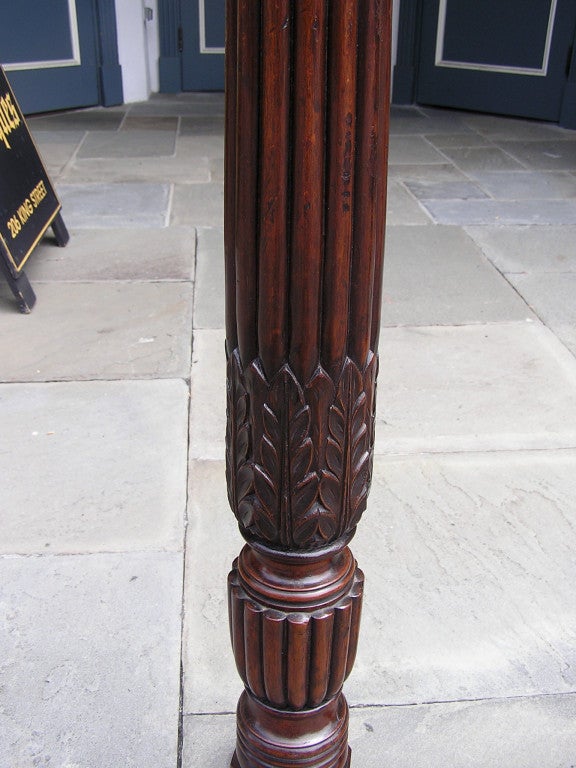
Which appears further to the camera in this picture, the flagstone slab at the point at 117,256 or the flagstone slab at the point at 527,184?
the flagstone slab at the point at 527,184

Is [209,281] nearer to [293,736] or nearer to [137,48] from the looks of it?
[293,736]

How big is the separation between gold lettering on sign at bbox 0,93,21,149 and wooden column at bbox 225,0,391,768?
3113mm

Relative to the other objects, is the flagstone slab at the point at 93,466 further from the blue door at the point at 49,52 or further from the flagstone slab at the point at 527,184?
the blue door at the point at 49,52

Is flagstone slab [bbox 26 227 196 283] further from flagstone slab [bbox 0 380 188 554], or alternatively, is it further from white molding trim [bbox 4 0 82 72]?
white molding trim [bbox 4 0 82 72]

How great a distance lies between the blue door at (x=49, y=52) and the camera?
715 centimetres

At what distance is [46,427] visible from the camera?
9.27 ft

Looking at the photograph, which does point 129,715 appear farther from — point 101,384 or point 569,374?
point 569,374

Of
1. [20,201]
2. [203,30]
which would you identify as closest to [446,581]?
[20,201]

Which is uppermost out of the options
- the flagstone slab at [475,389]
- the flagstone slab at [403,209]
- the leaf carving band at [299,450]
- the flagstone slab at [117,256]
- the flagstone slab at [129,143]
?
the leaf carving band at [299,450]

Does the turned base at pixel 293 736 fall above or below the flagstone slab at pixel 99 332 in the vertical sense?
above

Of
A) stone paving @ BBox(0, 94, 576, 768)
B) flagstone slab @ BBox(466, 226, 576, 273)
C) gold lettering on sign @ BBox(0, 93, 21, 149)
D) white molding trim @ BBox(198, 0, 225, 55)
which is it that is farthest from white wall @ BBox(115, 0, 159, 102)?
flagstone slab @ BBox(466, 226, 576, 273)

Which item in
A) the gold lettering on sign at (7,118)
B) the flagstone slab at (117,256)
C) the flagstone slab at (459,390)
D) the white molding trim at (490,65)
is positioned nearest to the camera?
the flagstone slab at (459,390)

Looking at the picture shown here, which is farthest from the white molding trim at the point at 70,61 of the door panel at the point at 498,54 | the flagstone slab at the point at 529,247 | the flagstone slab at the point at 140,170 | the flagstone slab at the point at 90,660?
the flagstone slab at the point at 90,660

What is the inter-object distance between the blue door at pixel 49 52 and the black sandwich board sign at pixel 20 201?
3.54 m
